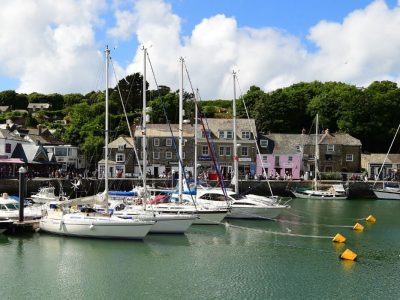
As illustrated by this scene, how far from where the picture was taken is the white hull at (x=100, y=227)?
31.5 meters

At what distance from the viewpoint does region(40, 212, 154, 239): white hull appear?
31531 mm

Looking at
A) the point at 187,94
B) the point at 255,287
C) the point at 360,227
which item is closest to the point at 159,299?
the point at 255,287

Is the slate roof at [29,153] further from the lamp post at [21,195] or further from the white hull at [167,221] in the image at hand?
the white hull at [167,221]

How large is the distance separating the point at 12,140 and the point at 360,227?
176ft

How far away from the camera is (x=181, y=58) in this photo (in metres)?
42.8

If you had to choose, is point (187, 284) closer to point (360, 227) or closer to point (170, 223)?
point (170, 223)

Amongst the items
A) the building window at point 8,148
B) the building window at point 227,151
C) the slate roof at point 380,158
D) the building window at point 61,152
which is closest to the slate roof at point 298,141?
the slate roof at point 380,158

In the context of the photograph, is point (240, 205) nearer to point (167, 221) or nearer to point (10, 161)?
point (167, 221)

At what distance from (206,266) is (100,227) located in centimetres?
811

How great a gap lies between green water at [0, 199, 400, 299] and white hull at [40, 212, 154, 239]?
1.63 feet

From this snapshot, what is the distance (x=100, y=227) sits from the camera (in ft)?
104

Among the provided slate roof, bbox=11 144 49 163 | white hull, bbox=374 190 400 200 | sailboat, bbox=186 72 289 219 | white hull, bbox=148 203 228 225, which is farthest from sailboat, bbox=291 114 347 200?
slate roof, bbox=11 144 49 163

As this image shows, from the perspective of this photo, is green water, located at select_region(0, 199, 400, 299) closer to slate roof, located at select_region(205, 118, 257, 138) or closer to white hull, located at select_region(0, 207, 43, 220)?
white hull, located at select_region(0, 207, 43, 220)

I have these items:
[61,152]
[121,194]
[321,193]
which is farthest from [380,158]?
[121,194]
